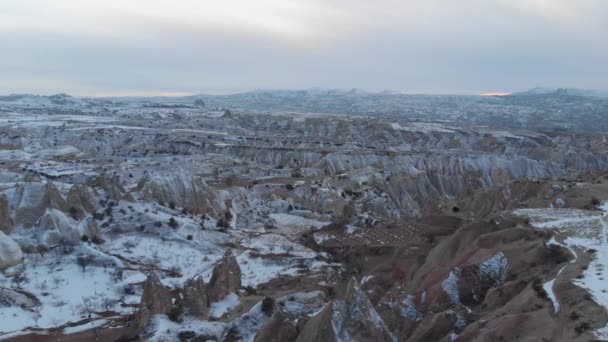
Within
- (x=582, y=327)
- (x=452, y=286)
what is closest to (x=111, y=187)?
(x=452, y=286)

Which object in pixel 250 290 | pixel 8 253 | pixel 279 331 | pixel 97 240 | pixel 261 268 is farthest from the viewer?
pixel 97 240

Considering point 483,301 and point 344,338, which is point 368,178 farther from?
point 344,338

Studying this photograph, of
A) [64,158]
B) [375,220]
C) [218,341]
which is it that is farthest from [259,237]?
[64,158]

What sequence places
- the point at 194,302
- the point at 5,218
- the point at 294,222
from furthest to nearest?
the point at 294,222 < the point at 5,218 < the point at 194,302

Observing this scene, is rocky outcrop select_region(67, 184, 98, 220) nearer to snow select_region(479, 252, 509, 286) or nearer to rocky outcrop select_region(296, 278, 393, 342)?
rocky outcrop select_region(296, 278, 393, 342)

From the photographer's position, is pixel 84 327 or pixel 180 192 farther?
pixel 180 192

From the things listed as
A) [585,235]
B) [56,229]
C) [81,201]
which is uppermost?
[585,235]

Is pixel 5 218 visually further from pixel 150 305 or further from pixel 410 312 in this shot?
pixel 410 312
